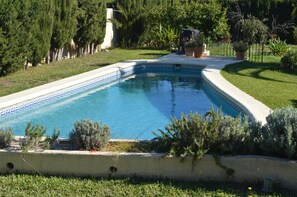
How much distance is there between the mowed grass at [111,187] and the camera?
5301mm

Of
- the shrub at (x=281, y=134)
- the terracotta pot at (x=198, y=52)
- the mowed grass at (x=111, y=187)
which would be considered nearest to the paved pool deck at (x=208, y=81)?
the terracotta pot at (x=198, y=52)

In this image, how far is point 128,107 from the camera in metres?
11.9

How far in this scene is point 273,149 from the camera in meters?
5.79

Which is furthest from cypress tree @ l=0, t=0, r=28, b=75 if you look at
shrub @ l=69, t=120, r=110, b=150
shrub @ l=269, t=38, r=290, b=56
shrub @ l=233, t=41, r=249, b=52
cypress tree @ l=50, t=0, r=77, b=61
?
shrub @ l=269, t=38, r=290, b=56

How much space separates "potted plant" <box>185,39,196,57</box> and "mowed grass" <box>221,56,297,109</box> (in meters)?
3.23

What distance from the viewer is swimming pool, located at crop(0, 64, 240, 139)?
390 inches

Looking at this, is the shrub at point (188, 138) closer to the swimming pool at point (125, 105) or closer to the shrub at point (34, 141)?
the shrub at point (34, 141)

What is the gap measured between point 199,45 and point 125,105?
9241 mm

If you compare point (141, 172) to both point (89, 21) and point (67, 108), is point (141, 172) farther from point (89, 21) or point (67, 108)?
point (89, 21)

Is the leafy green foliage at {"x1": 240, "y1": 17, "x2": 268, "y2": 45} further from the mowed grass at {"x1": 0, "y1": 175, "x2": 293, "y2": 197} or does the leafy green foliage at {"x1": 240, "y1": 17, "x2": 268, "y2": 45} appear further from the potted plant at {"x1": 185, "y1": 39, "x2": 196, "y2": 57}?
the mowed grass at {"x1": 0, "y1": 175, "x2": 293, "y2": 197}

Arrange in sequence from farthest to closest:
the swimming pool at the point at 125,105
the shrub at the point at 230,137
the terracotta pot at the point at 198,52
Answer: the terracotta pot at the point at 198,52 < the swimming pool at the point at 125,105 < the shrub at the point at 230,137

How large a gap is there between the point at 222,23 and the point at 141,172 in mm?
18895

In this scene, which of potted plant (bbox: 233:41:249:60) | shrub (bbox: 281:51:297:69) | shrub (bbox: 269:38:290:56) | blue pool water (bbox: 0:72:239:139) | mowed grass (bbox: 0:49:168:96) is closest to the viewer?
blue pool water (bbox: 0:72:239:139)

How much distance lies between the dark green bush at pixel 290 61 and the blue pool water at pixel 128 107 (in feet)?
11.0
